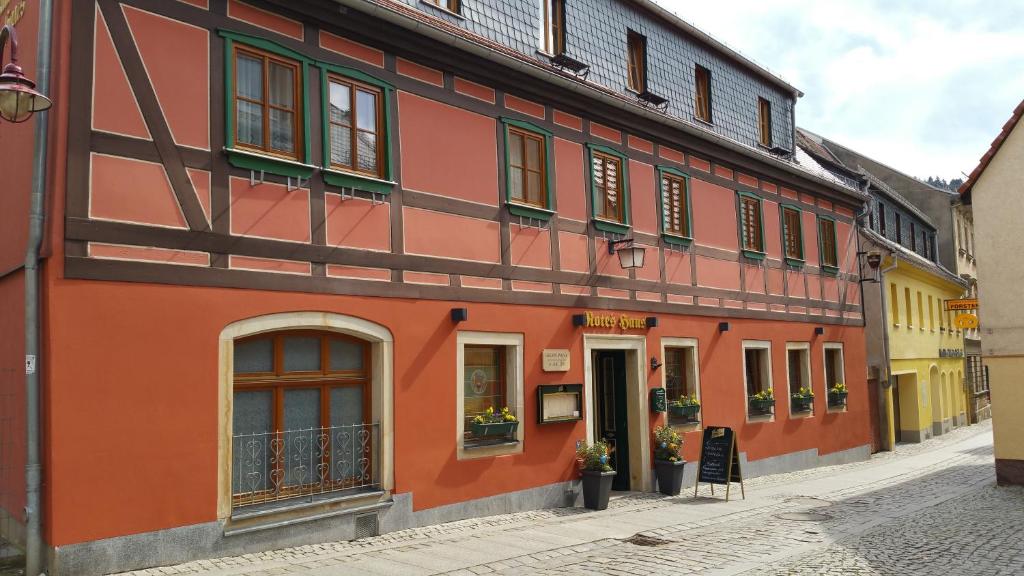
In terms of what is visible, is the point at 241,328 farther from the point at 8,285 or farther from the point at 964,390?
the point at 964,390

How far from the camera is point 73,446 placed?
22.9 ft

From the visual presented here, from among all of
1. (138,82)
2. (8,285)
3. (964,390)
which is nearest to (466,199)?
(138,82)

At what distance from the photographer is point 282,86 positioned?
895cm

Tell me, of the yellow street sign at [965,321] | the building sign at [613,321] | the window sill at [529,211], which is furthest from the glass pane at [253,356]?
the yellow street sign at [965,321]

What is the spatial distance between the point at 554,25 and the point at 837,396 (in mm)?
11428

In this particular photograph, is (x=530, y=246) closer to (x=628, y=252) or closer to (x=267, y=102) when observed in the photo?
(x=628, y=252)

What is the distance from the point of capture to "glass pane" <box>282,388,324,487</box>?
28.9 ft

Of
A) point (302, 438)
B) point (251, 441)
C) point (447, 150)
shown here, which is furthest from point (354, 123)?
point (251, 441)

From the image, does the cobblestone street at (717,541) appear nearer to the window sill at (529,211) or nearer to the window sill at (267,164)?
the window sill at (267,164)

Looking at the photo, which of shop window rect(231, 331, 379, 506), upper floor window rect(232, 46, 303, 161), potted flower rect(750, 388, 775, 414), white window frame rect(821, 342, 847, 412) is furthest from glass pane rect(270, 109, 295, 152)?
white window frame rect(821, 342, 847, 412)

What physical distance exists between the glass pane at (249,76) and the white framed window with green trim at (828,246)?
48.5 ft

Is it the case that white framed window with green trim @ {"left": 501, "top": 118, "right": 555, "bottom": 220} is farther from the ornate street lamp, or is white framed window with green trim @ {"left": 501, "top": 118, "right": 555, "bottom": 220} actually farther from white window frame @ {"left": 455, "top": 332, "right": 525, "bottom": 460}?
white window frame @ {"left": 455, "top": 332, "right": 525, "bottom": 460}

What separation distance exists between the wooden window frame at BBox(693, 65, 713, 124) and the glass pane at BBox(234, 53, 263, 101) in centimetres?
1022

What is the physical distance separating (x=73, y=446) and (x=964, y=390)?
35555 millimetres
